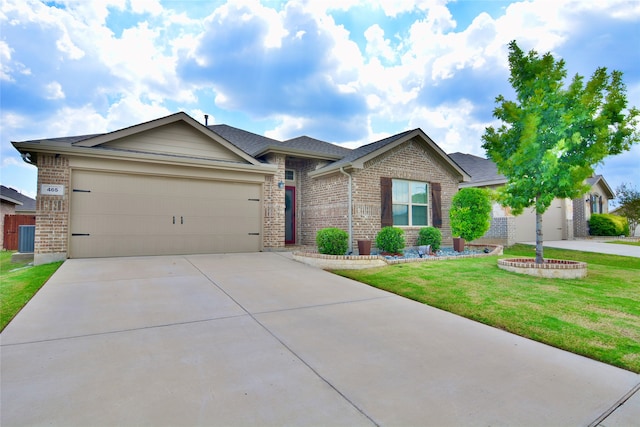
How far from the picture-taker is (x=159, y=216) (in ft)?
29.1

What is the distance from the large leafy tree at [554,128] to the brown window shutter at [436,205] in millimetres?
3967

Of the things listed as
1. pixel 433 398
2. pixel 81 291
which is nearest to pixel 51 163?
pixel 81 291

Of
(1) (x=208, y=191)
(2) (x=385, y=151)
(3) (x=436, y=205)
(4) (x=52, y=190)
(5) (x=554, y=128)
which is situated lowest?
(3) (x=436, y=205)

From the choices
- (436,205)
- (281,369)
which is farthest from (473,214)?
(281,369)

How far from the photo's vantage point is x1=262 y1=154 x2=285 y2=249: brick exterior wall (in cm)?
1033

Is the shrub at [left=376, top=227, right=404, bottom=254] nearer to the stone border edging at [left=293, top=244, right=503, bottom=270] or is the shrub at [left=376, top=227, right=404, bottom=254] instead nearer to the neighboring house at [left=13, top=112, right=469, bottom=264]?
the neighboring house at [left=13, top=112, right=469, bottom=264]

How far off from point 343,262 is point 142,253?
566 centimetres

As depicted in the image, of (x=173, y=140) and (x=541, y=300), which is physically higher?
(x=173, y=140)

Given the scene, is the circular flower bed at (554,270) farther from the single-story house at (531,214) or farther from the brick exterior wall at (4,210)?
the brick exterior wall at (4,210)

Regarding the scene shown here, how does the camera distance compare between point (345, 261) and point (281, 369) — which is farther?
point (345, 261)

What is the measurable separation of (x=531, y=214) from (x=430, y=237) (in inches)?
328

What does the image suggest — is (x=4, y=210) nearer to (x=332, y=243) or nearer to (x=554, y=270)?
(x=332, y=243)

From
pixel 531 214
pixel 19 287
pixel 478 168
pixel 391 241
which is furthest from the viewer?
pixel 478 168

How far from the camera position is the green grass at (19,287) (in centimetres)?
400
